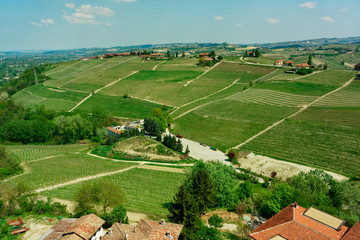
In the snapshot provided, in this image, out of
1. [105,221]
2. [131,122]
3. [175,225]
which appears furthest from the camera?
[131,122]

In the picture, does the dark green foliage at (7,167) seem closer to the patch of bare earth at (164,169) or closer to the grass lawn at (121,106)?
the patch of bare earth at (164,169)

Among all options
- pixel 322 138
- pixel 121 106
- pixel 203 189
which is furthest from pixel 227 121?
pixel 121 106

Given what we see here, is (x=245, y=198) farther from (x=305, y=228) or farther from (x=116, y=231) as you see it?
(x=116, y=231)

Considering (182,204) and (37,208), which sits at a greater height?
(182,204)

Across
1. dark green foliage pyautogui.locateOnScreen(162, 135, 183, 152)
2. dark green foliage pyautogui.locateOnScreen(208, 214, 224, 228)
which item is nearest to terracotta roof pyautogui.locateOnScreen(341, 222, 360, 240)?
dark green foliage pyautogui.locateOnScreen(208, 214, 224, 228)

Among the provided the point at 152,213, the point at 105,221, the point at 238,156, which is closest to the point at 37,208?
the point at 105,221

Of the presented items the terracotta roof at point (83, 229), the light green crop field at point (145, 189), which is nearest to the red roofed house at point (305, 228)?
the light green crop field at point (145, 189)

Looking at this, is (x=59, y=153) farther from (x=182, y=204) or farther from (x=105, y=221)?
(x=182, y=204)
